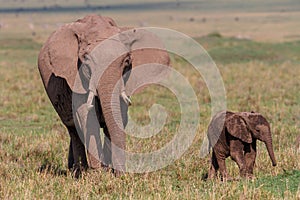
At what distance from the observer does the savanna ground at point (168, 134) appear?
7.55m

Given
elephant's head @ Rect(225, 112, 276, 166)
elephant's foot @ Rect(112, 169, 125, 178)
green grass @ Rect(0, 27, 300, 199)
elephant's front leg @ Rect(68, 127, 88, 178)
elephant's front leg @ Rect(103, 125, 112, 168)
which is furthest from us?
elephant's front leg @ Rect(68, 127, 88, 178)

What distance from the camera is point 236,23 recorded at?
77.9 meters

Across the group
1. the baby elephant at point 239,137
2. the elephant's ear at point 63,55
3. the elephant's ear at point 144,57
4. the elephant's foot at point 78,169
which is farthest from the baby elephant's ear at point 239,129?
the elephant's foot at point 78,169

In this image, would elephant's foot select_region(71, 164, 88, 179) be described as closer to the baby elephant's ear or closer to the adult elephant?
the adult elephant

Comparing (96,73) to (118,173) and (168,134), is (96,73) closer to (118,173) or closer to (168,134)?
(118,173)

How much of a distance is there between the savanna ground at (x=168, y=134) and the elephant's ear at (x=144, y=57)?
110 centimetres

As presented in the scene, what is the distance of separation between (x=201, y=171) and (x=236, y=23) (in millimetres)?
70037

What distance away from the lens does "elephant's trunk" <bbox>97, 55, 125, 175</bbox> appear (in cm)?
804

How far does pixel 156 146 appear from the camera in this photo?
10.5 meters

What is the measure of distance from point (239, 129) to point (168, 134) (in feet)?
13.5

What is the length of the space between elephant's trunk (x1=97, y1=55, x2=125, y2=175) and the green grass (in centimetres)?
37

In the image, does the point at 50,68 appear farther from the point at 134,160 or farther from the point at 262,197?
the point at 262,197

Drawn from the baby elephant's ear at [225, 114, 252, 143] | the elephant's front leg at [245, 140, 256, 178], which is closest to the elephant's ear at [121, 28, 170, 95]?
the baby elephant's ear at [225, 114, 252, 143]

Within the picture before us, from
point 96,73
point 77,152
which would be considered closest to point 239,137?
point 96,73
